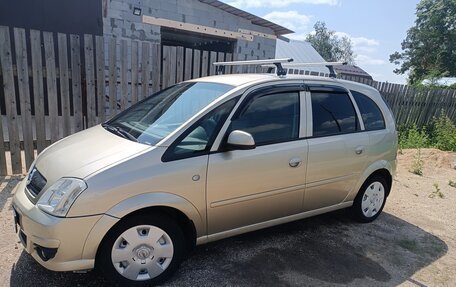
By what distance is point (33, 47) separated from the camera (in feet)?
16.1

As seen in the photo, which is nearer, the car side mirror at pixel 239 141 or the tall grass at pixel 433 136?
the car side mirror at pixel 239 141

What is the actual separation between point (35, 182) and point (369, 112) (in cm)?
371

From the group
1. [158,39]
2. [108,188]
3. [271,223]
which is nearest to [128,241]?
[108,188]

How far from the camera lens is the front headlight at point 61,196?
241cm

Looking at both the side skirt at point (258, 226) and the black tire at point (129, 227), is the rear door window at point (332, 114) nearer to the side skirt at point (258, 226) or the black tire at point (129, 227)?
the side skirt at point (258, 226)

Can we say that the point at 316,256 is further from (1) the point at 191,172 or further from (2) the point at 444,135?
(2) the point at 444,135

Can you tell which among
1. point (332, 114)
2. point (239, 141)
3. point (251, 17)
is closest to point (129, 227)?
point (239, 141)

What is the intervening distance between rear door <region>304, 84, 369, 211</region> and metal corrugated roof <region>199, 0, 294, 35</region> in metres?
8.11

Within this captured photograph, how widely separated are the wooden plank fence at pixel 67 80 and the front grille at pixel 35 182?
99.5 inches

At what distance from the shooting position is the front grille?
267 cm

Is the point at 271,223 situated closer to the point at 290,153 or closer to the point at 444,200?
the point at 290,153

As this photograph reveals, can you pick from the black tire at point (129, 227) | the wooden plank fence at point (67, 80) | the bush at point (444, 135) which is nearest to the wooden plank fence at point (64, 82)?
the wooden plank fence at point (67, 80)

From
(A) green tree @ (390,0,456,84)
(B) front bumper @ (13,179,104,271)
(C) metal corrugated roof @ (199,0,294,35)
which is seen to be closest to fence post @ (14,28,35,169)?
(B) front bumper @ (13,179,104,271)

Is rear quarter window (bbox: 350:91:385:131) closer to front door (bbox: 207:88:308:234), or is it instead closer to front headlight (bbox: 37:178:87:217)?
front door (bbox: 207:88:308:234)
